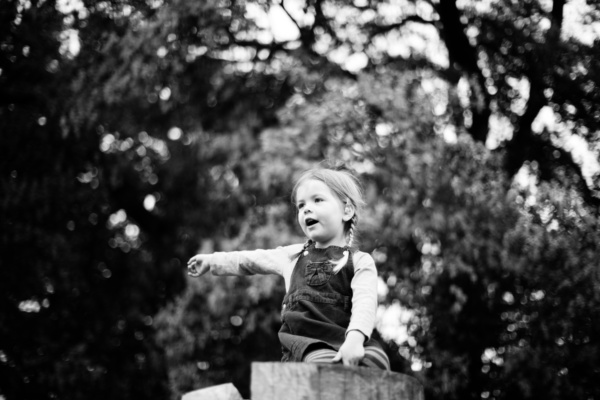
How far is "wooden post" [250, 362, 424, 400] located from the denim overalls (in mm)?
422

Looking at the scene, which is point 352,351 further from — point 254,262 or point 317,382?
point 254,262

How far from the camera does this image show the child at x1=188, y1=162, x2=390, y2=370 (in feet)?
9.15

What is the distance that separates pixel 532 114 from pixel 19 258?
582 cm

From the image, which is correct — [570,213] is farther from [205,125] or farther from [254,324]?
[205,125]

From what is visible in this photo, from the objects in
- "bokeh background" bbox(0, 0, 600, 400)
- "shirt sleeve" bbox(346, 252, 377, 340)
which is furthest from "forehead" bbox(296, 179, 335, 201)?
"bokeh background" bbox(0, 0, 600, 400)

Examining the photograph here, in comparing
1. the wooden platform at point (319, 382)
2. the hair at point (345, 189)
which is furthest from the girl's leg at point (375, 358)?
the hair at point (345, 189)

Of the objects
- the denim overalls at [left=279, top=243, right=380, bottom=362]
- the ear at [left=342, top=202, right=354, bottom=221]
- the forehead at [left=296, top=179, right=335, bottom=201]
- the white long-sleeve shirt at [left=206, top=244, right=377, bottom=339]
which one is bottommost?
the denim overalls at [left=279, top=243, right=380, bottom=362]

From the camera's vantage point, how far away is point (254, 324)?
285 inches

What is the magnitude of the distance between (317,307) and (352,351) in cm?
37

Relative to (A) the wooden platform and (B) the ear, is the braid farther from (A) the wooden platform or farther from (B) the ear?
(A) the wooden platform

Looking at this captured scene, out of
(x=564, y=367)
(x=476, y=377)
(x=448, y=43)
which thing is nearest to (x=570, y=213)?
(x=564, y=367)

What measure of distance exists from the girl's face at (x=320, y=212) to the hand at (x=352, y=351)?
567mm

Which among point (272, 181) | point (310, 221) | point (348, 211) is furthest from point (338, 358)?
point (272, 181)

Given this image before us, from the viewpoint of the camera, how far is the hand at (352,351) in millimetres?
2584
